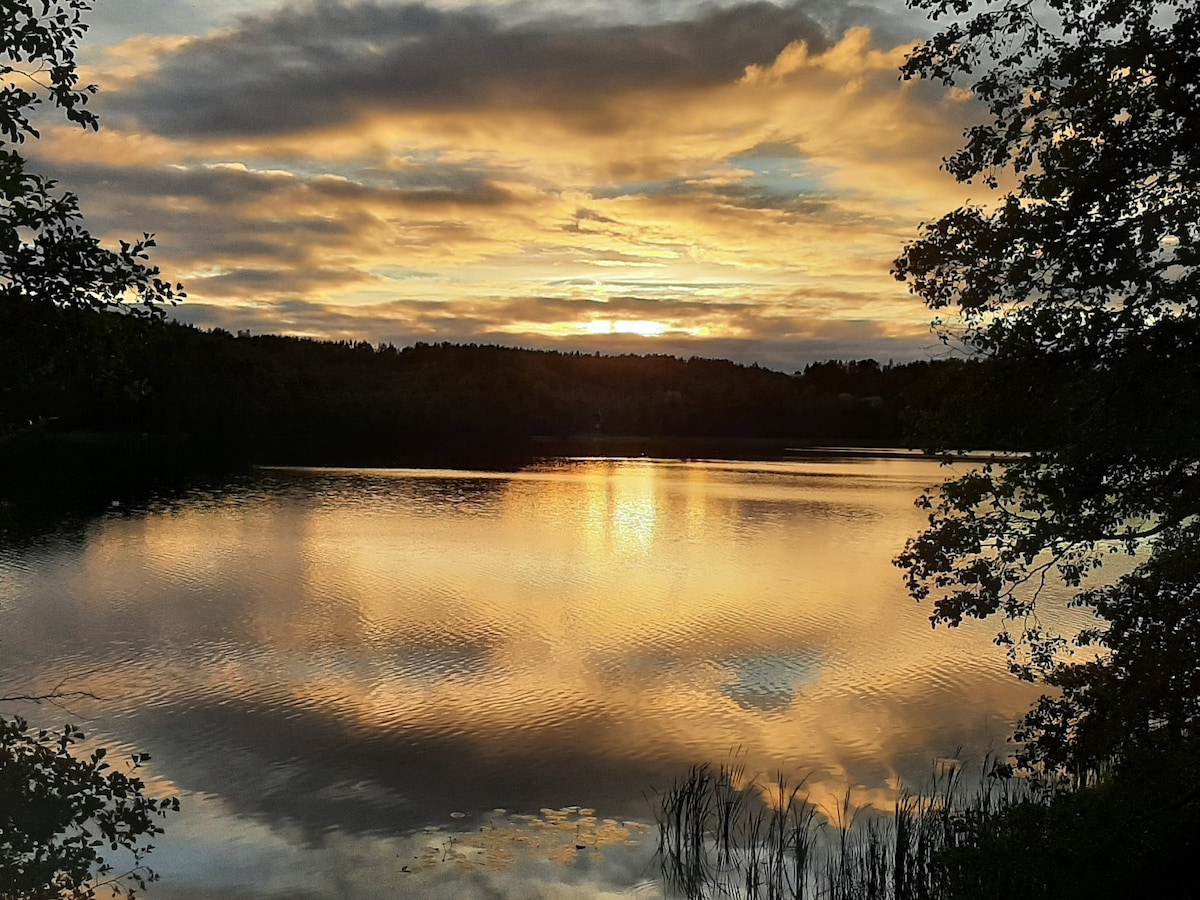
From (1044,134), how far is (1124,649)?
478 centimetres

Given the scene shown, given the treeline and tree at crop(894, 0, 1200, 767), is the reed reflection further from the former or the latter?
the treeline

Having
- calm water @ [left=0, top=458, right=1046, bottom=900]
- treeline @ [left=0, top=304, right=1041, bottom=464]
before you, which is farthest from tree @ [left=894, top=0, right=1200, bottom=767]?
treeline @ [left=0, top=304, right=1041, bottom=464]

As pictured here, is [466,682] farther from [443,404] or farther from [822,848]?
[443,404]

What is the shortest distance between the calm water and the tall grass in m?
0.57

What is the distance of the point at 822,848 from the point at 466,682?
8.69 meters

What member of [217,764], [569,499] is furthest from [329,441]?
[217,764]

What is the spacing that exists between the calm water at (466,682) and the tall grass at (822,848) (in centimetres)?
57

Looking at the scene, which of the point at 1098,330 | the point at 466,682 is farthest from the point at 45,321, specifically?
the point at 466,682

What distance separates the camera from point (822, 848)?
441 inches

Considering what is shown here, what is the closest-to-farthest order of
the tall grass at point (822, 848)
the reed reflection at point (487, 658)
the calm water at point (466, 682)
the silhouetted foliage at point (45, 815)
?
the silhouetted foliage at point (45, 815)
the tall grass at point (822, 848)
the calm water at point (466, 682)
the reed reflection at point (487, 658)

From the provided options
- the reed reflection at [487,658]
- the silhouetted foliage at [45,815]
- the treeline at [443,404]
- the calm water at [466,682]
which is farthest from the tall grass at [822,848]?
the treeline at [443,404]

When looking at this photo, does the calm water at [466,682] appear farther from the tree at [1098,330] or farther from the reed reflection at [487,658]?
the tree at [1098,330]

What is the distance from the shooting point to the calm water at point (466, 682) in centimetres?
1147

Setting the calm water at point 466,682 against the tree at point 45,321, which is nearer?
the tree at point 45,321
